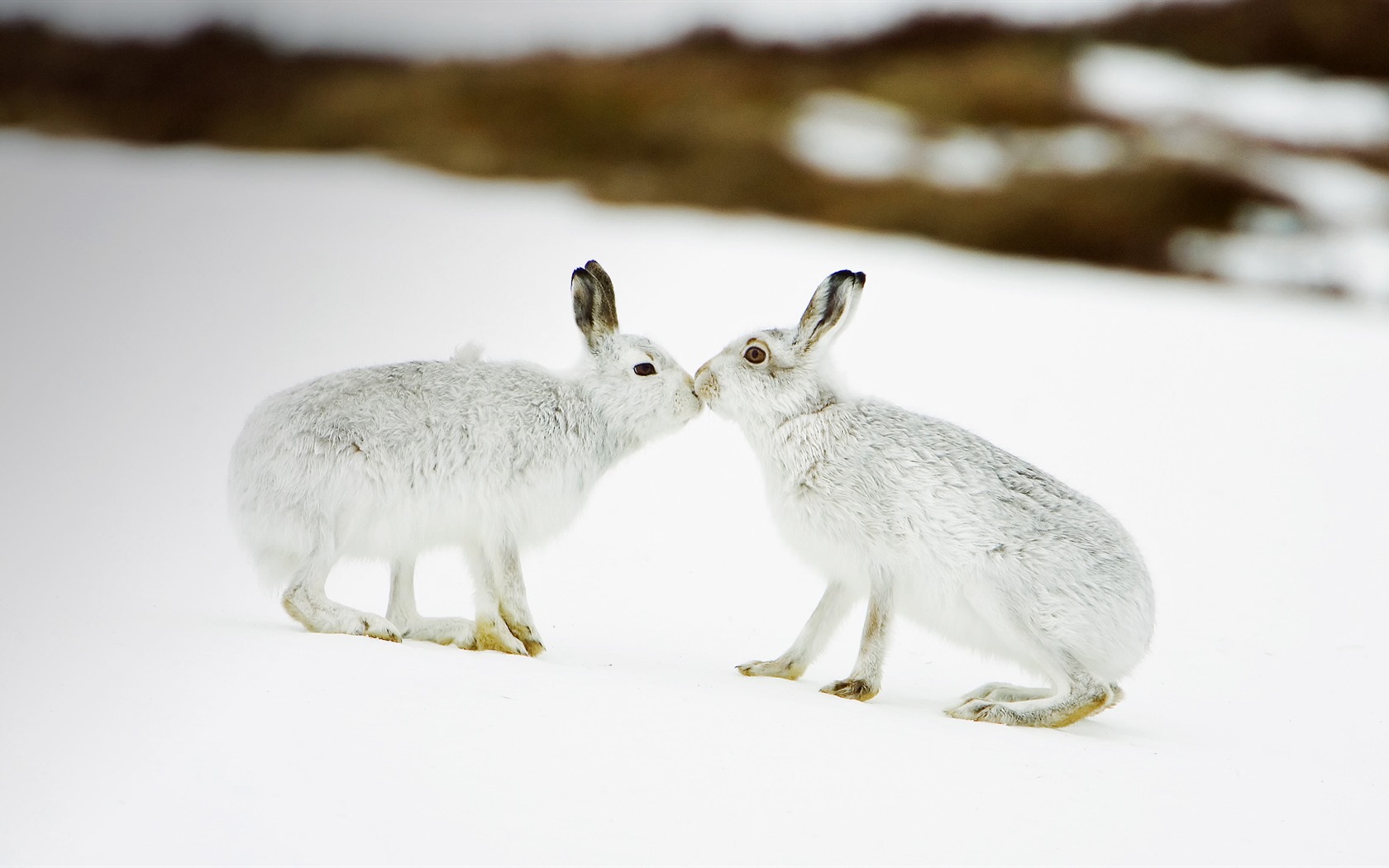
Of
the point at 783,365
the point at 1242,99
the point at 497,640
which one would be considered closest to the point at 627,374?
the point at 783,365

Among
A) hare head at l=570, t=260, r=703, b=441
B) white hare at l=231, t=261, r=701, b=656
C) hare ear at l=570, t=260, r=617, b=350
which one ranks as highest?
hare ear at l=570, t=260, r=617, b=350

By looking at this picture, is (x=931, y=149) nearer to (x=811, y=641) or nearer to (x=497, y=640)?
(x=811, y=641)

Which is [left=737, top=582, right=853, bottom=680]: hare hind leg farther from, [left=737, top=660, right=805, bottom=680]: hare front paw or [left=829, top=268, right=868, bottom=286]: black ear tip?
[left=829, top=268, right=868, bottom=286]: black ear tip

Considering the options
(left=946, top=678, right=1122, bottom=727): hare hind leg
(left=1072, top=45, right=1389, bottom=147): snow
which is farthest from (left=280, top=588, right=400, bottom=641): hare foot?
(left=1072, top=45, right=1389, bottom=147): snow

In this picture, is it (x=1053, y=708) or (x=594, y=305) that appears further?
(x=594, y=305)

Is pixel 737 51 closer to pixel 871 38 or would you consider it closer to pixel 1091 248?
pixel 871 38

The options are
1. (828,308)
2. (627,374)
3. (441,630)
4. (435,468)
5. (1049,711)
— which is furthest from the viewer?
(627,374)
